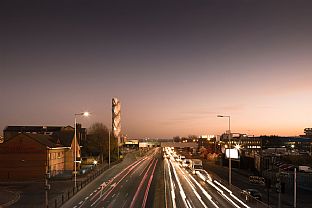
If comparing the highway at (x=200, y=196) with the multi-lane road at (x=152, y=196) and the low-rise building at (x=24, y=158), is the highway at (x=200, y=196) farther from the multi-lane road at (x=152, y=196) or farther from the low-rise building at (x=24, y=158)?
the low-rise building at (x=24, y=158)

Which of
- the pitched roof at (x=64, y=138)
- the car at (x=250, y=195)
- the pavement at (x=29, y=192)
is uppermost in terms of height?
the pitched roof at (x=64, y=138)

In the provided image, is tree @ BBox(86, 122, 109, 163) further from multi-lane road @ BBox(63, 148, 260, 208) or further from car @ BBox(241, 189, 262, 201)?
car @ BBox(241, 189, 262, 201)

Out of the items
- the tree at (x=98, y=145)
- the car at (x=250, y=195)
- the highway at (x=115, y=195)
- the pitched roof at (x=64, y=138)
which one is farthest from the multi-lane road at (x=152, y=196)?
the tree at (x=98, y=145)

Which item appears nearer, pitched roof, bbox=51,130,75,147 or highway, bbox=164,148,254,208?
highway, bbox=164,148,254,208

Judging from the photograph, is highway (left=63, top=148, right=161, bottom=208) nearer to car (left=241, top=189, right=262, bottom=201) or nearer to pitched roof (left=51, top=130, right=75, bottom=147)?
car (left=241, top=189, right=262, bottom=201)

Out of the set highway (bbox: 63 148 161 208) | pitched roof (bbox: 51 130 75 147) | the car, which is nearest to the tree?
pitched roof (bbox: 51 130 75 147)

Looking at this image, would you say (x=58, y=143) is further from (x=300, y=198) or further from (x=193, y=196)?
(x=300, y=198)

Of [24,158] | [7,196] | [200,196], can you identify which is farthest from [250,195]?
[24,158]

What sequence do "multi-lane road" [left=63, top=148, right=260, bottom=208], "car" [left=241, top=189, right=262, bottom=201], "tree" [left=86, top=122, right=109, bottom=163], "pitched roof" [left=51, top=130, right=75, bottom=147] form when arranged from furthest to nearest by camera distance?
1. "tree" [left=86, top=122, right=109, bottom=163]
2. "pitched roof" [left=51, top=130, right=75, bottom=147]
3. "car" [left=241, top=189, right=262, bottom=201]
4. "multi-lane road" [left=63, top=148, right=260, bottom=208]

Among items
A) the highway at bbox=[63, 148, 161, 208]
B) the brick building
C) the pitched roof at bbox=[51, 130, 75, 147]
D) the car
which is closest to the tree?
the pitched roof at bbox=[51, 130, 75, 147]

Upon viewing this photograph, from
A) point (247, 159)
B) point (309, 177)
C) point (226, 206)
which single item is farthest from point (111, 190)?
point (247, 159)

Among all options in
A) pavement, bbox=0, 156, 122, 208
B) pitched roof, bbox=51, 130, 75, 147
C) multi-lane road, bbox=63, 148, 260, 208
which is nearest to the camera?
multi-lane road, bbox=63, 148, 260, 208

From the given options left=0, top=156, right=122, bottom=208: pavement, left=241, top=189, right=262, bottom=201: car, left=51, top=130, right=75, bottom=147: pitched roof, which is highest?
left=51, top=130, right=75, bottom=147: pitched roof

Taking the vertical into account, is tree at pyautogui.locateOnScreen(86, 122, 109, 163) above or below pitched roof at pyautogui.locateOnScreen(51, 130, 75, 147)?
below
